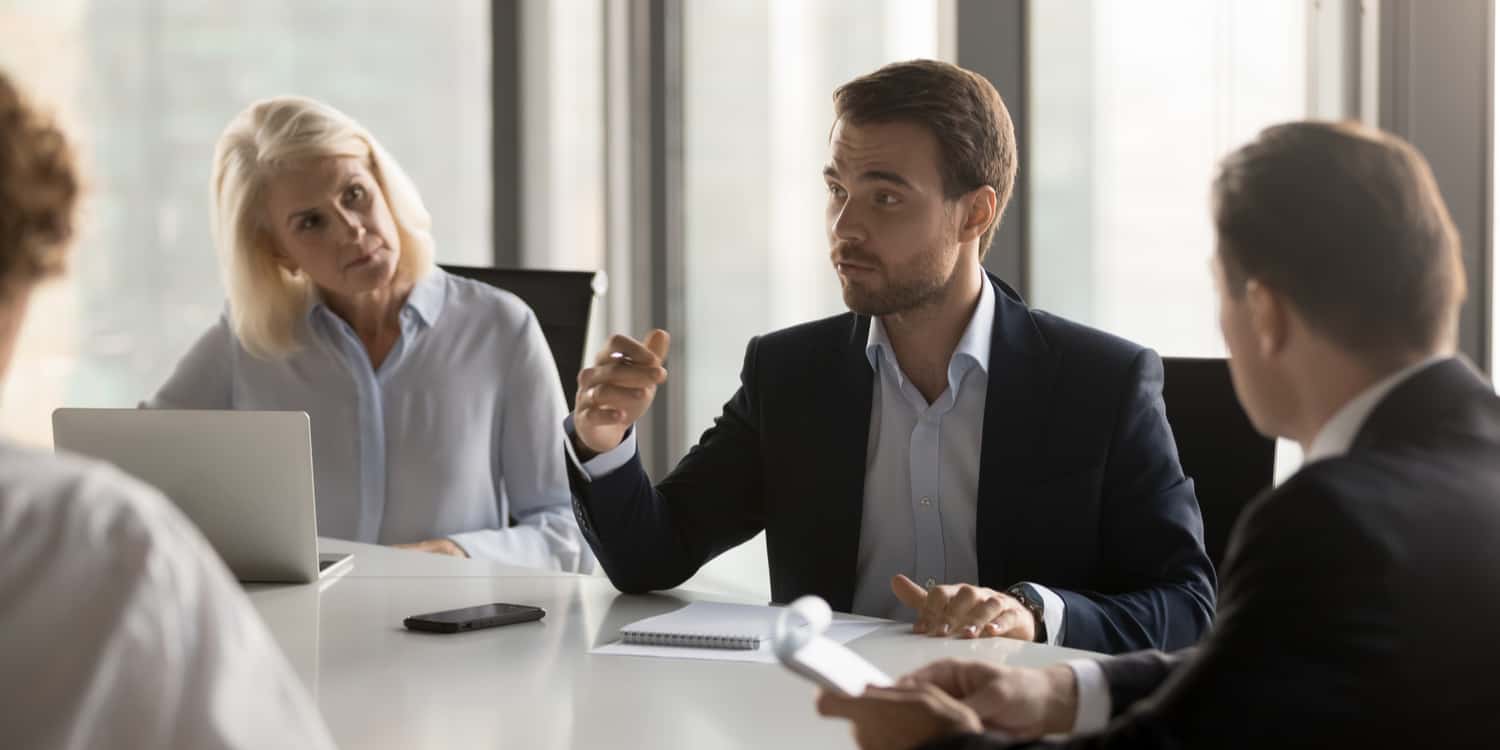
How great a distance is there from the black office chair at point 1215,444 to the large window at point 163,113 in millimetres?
3977

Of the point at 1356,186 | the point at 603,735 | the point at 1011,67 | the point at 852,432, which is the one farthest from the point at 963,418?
the point at 1011,67

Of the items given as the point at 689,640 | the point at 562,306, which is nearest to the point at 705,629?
the point at 689,640

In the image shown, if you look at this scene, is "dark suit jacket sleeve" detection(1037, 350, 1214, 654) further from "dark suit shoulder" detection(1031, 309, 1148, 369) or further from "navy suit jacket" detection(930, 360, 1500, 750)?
"navy suit jacket" detection(930, 360, 1500, 750)

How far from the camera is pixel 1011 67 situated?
136 inches

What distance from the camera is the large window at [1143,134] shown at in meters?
2.89

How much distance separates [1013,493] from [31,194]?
1498 millimetres

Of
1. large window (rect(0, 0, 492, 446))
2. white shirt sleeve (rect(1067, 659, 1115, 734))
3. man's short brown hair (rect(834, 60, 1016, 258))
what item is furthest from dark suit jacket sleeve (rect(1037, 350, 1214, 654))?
large window (rect(0, 0, 492, 446))

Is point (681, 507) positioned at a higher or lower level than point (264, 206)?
lower

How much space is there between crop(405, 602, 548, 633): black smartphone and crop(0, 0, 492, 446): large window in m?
3.52

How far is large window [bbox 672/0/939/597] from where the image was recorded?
418 cm

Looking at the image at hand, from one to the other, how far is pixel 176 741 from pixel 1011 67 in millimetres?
Answer: 2965

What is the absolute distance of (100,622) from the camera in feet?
2.48

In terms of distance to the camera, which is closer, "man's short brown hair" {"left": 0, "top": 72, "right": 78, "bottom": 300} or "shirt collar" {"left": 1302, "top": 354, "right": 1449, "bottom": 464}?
"man's short brown hair" {"left": 0, "top": 72, "right": 78, "bottom": 300}

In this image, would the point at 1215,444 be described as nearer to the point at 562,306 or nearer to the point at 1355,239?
the point at 1355,239
